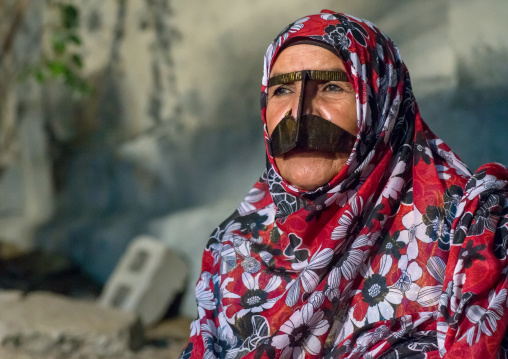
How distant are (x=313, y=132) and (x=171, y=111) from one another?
3285mm

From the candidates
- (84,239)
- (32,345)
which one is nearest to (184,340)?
(32,345)

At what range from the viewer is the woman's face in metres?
1.79

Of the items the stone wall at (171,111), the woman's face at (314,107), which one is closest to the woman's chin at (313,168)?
the woman's face at (314,107)

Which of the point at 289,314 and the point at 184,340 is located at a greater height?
the point at 289,314

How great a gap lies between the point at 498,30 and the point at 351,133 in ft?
5.73

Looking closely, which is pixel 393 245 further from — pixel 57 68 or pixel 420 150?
pixel 57 68

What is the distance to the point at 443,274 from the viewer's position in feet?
5.36

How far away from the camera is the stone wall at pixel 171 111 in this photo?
11.0 ft

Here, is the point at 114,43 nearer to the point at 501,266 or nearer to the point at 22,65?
the point at 22,65

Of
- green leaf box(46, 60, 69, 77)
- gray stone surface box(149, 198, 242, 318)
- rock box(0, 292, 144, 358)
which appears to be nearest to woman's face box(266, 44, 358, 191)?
rock box(0, 292, 144, 358)

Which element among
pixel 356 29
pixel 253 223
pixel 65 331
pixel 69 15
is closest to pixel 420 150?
pixel 356 29

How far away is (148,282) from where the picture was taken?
14.7ft

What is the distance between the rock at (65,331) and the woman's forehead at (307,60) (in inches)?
82.7

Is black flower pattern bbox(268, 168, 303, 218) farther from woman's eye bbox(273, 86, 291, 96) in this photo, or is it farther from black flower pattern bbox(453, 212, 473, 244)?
black flower pattern bbox(453, 212, 473, 244)
